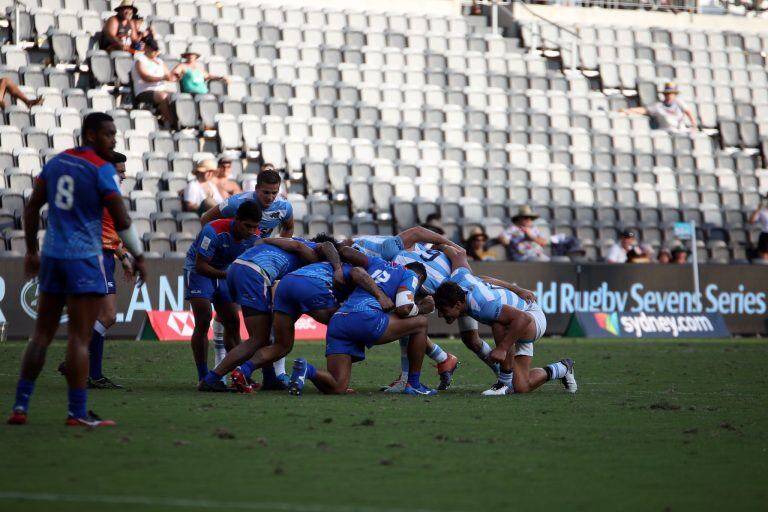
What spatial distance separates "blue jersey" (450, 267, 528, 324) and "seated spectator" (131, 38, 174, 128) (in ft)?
43.3

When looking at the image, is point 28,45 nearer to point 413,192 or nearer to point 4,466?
point 413,192

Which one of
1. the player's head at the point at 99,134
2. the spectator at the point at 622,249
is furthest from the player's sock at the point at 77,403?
the spectator at the point at 622,249

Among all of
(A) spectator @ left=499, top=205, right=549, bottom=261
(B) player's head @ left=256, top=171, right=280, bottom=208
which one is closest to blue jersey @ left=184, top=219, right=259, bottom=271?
(B) player's head @ left=256, top=171, right=280, bottom=208

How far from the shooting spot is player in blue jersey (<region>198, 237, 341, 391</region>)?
463 inches

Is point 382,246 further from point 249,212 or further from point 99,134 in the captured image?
point 99,134

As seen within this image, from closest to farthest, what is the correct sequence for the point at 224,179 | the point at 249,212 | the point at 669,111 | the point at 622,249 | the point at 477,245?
1. the point at 249,212
2. the point at 224,179
3. the point at 477,245
4. the point at 622,249
5. the point at 669,111

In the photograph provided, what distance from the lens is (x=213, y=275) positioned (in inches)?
486

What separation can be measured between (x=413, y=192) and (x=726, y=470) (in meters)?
18.1

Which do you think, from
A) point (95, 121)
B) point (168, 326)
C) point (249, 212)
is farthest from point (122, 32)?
point (95, 121)

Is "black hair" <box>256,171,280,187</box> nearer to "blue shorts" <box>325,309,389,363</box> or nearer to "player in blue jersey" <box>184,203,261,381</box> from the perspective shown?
"player in blue jersey" <box>184,203,261,381</box>

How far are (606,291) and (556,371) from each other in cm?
1218

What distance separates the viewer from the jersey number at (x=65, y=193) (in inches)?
341

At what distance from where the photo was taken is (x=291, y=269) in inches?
482

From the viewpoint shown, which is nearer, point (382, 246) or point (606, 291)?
point (382, 246)
